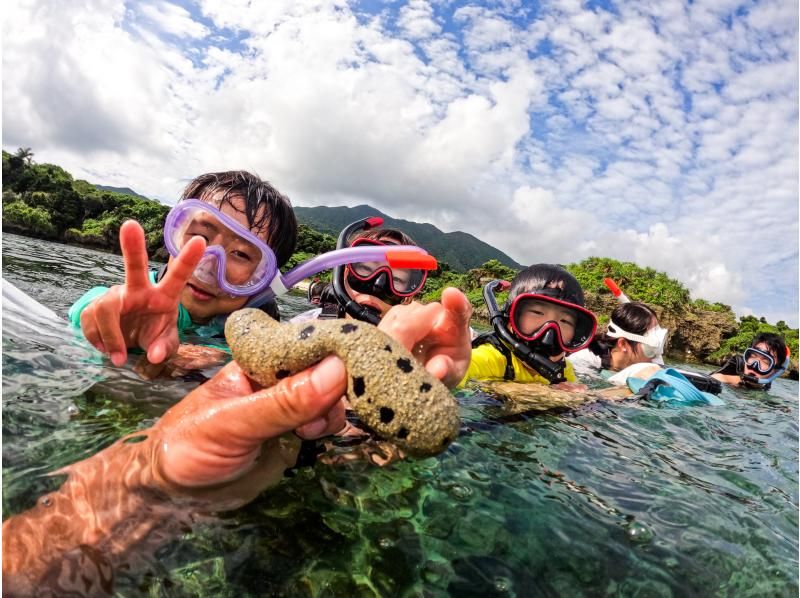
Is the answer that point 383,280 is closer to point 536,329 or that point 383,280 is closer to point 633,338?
point 536,329

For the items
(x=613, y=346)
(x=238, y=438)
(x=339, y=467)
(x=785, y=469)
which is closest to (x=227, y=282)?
(x=339, y=467)

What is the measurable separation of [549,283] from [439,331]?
2.70 meters

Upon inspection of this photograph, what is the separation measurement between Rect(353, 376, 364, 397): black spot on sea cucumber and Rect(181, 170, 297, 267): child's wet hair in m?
2.22

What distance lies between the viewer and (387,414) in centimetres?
115

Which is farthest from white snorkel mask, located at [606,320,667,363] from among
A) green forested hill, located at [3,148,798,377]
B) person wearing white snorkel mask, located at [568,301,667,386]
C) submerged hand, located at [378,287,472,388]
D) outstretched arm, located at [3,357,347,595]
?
green forested hill, located at [3,148,798,377]

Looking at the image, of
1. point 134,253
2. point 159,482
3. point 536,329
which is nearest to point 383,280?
point 536,329

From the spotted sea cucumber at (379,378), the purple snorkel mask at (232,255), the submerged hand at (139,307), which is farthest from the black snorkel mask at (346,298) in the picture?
the spotted sea cucumber at (379,378)

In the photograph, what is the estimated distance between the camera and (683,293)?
22.1 meters

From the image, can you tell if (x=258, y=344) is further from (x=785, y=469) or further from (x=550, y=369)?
(x=785, y=469)

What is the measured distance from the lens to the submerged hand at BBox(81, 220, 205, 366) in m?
1.81

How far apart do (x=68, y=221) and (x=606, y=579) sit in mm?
37326

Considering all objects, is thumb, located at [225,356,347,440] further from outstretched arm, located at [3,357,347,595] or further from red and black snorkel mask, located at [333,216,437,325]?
red and black snorkel mask, located at [333,216,437,325]

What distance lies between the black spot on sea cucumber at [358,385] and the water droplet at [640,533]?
3.98 ft

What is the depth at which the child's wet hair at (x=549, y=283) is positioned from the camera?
410 centimetres
